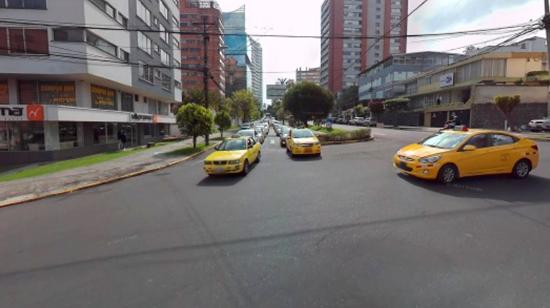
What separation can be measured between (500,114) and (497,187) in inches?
1274

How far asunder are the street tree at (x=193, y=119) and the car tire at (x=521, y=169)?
16.0 metres

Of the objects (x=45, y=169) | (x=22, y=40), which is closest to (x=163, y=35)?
(x=22, y=40)

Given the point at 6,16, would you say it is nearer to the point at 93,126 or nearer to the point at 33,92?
the point at 33,92

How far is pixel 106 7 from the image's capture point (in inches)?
863

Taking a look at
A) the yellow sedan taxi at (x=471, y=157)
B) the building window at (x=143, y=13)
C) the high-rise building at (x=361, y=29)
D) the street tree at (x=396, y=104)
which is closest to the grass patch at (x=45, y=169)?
the yellow sedan taxi at (x=471, y=157)

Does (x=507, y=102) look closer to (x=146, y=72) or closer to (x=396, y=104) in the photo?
(x=396, y=104)

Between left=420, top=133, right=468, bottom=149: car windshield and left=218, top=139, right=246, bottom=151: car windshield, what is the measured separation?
6.46 meters

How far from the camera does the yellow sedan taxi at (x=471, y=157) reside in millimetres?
7773

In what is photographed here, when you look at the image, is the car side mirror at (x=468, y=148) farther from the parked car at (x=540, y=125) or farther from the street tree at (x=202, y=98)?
the street tree at (x=202, y=98)

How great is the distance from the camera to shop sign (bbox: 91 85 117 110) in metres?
22.0

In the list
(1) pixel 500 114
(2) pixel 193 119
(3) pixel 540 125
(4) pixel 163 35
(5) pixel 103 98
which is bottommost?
(3) pixel 540 125

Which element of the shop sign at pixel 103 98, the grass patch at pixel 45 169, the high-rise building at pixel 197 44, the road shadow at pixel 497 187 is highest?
the high-rise building at pixel 197 44

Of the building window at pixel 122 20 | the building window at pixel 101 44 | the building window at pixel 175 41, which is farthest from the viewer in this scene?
the building window at pixel 175 41

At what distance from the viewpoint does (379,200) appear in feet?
21.7
